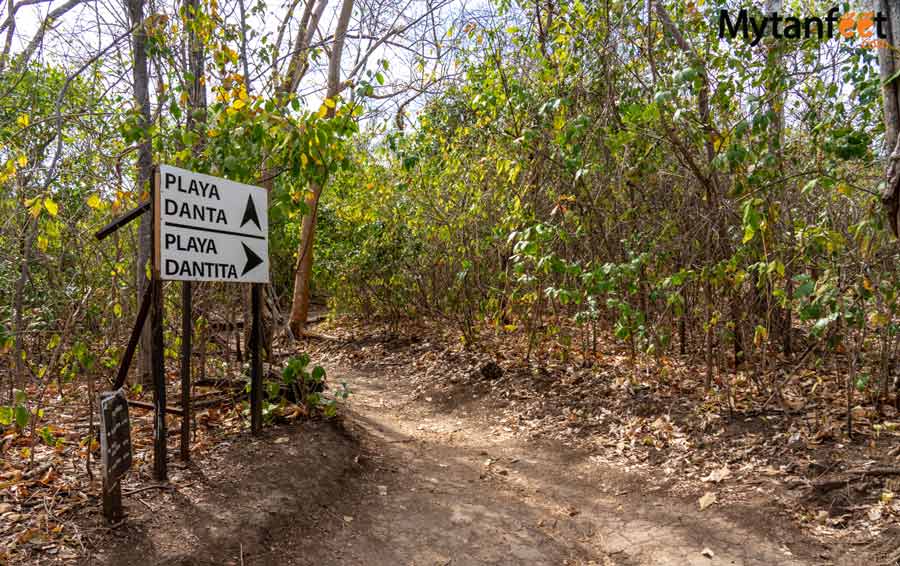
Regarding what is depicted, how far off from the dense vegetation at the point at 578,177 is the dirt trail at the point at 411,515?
118 centimetres

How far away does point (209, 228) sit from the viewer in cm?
445

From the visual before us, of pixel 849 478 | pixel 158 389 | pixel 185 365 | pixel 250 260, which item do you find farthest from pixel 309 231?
pixel 849 478

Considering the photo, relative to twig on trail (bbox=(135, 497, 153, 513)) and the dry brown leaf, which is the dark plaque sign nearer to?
twig on trail (bbox=(135, 497, 153, 513))

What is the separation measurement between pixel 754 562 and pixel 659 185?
4401mm

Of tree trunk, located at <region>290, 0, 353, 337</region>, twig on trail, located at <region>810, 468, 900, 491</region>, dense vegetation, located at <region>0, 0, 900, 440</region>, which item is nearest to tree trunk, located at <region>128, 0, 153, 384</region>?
dense vegetation, located at <region>0, 0, 900, 440</region>

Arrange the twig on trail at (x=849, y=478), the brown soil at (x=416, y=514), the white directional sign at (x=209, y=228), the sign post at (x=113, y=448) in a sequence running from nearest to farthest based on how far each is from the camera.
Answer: the sign post at (x=113, y=448) → the brown soil at (x=416, y=514) → the white directional sign at (x=209, y=228) → the twig on trail at (x=849, y=478)

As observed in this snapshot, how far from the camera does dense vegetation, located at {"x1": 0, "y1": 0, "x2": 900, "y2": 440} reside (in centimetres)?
473

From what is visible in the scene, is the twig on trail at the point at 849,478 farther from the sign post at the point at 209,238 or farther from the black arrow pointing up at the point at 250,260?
the black arrow pointing up at the point at 250,260

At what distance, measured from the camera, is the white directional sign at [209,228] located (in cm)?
405

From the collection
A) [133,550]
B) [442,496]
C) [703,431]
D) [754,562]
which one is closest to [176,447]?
[133,550]

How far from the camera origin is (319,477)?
187 inches

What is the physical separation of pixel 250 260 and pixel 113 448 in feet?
5.96

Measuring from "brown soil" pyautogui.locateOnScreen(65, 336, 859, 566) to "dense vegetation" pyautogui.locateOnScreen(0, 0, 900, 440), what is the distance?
115 centimetres

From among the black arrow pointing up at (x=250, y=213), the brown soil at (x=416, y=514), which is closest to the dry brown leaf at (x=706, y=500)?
the brown soil at (x=416, y=514)
